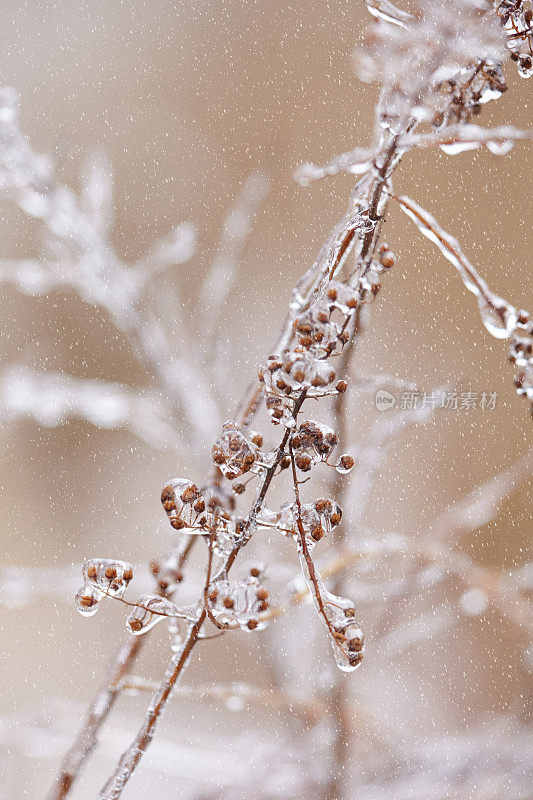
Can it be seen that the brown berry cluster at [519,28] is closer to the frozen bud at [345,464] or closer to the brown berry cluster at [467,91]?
the brown berry cluster at [467,91]

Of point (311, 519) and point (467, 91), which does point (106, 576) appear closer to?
point (311, 519)

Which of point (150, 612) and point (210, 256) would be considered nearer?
point (150, 612)

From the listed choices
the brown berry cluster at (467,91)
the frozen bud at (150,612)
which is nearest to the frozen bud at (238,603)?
the frozen bud at (150,612)

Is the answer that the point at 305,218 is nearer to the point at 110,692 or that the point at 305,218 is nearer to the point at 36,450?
the point at 36,450

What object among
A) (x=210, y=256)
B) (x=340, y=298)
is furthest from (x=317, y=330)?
(x=210, y=256)

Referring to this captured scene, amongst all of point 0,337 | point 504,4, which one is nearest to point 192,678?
point 0,337

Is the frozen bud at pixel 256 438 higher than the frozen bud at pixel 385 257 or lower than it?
lower
